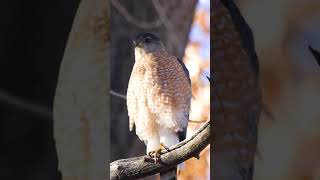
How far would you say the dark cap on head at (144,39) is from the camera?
1.52 metres

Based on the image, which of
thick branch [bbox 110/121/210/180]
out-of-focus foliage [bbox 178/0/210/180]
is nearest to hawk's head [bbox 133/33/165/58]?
out-of-focus foliage [bbox 178/0/210/180]

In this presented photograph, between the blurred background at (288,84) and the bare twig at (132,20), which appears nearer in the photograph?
the blurred background at (288,84)

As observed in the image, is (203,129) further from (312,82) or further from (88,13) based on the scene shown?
(88,13)

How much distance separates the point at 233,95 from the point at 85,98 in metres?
0.39

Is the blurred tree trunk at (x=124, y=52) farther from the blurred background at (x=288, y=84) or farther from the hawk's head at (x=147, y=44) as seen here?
the blurred background at (x=288, y=84)

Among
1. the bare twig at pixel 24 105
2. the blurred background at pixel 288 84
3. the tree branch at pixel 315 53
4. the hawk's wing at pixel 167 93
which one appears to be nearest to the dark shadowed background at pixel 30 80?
the bare twig at pixel 24 105

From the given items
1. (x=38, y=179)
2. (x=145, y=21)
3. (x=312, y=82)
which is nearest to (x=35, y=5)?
(x=145, y=21)

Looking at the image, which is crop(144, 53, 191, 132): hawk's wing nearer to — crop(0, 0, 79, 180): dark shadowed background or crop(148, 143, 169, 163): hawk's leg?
crop(148, 143, 169, 163): hawk's leg

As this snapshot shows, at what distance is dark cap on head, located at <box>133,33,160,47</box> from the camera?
152 cm

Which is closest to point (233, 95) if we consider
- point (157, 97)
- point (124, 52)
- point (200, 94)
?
point (200, 94)

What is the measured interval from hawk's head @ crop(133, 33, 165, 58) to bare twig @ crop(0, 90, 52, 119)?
0.30 m

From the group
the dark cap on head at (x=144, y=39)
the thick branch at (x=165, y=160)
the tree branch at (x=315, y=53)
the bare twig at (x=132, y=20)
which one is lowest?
the thick branch at (x=165, y=160)

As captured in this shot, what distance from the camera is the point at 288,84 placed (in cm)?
140

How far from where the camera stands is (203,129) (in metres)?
1.48
